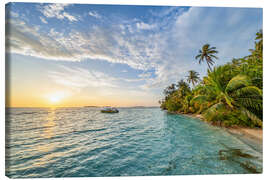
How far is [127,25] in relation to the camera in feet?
12.5

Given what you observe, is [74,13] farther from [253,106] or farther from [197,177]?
[253,106]

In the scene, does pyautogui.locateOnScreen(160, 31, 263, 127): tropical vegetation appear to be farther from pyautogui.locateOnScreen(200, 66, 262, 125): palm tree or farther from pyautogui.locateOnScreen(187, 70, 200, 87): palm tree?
pyautogui.locateOnScreen(187, 70, 200, 87): palm tree

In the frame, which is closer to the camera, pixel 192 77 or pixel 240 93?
pixel 240 93

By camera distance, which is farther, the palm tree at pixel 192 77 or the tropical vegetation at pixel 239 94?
the palm tree at pixel 192 77

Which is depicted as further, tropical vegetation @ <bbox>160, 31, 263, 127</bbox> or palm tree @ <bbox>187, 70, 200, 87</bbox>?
palm tree @ <bbox>187, 70, 200, 87</bbox>

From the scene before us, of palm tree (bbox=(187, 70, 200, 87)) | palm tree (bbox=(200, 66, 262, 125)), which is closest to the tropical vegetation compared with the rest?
palm tree (bbox=(200, 66, 262, 125))

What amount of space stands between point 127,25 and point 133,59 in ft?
5.37

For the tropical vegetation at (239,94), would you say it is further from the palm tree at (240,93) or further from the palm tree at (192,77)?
the palm tree at (192,77)

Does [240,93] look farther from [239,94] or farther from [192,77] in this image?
[192,77]

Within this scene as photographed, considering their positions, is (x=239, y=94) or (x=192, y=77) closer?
(x=239, y=94)

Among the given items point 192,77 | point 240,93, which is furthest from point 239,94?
point 192,77

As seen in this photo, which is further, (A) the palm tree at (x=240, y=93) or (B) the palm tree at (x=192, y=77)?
(B) the palm tree at (x=192, y=77)

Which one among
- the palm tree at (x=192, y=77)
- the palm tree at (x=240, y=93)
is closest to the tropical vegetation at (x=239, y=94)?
the palm tree at (x=240, y=93)
